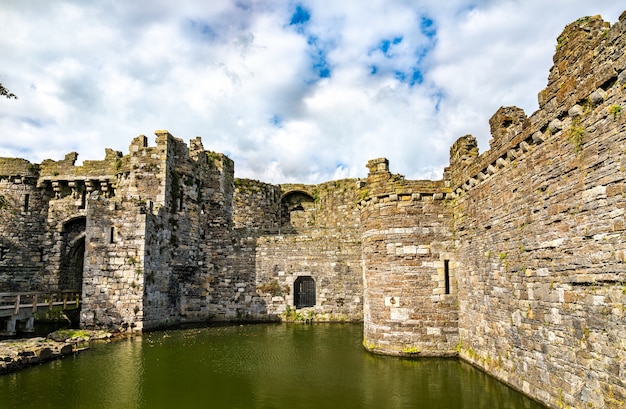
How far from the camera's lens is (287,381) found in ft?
33.1

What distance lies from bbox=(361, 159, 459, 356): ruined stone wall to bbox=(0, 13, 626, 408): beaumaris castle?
40mm

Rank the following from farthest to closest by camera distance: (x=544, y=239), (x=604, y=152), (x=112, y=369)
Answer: (x=112, y=369) < (x=544, y=239) < (x=604, y=152)

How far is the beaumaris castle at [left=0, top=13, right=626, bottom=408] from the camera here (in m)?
6.29

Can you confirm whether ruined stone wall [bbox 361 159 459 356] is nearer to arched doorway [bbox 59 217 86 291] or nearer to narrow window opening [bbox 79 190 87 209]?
narrow window opening [bbox 79 190 87 209]

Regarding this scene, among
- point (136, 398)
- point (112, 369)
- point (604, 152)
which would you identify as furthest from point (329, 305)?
point (604, 152)

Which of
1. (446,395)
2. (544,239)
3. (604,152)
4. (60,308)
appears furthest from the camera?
(60,308)

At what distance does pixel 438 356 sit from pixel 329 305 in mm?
9167

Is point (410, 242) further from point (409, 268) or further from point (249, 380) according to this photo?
point (249, 380)

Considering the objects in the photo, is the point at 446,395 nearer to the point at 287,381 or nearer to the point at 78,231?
the point at 287,381

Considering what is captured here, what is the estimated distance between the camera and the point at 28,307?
16688 millimetres

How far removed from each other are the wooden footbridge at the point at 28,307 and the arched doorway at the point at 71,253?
1.48m

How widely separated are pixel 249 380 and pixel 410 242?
565cm

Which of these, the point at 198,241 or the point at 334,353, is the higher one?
the point at 198,241

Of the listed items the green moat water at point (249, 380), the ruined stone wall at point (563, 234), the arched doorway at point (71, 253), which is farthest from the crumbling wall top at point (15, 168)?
the ruined stone wall at point (563, 234)
